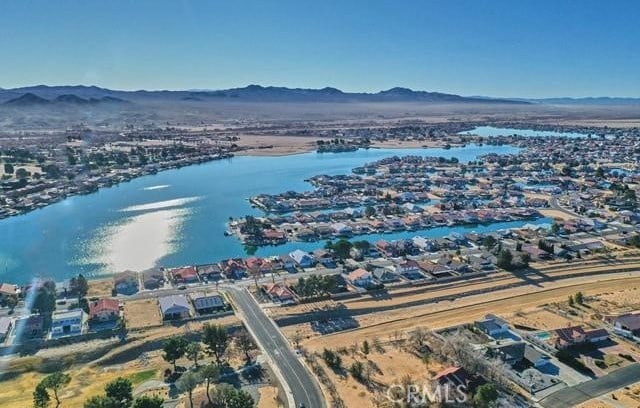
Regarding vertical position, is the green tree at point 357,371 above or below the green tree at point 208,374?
below

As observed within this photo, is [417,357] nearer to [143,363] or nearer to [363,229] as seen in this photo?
[143,363]

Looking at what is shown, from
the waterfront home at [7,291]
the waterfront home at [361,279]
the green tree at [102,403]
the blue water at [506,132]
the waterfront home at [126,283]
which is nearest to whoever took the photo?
the green tree at [102,403]

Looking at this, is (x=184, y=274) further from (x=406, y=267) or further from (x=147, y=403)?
(x=147, y=403)

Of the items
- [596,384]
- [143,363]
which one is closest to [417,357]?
[596,384]

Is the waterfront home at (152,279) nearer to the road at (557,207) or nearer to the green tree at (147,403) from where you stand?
the green tree at (147,403)

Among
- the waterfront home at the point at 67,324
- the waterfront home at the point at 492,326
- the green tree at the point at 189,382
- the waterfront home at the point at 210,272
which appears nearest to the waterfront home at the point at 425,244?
the waterfront home at the point at 492,326

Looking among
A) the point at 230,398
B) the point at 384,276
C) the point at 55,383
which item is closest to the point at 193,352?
the point at 230,398

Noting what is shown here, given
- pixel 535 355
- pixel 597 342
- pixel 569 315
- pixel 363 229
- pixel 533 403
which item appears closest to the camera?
pixel 533 403
